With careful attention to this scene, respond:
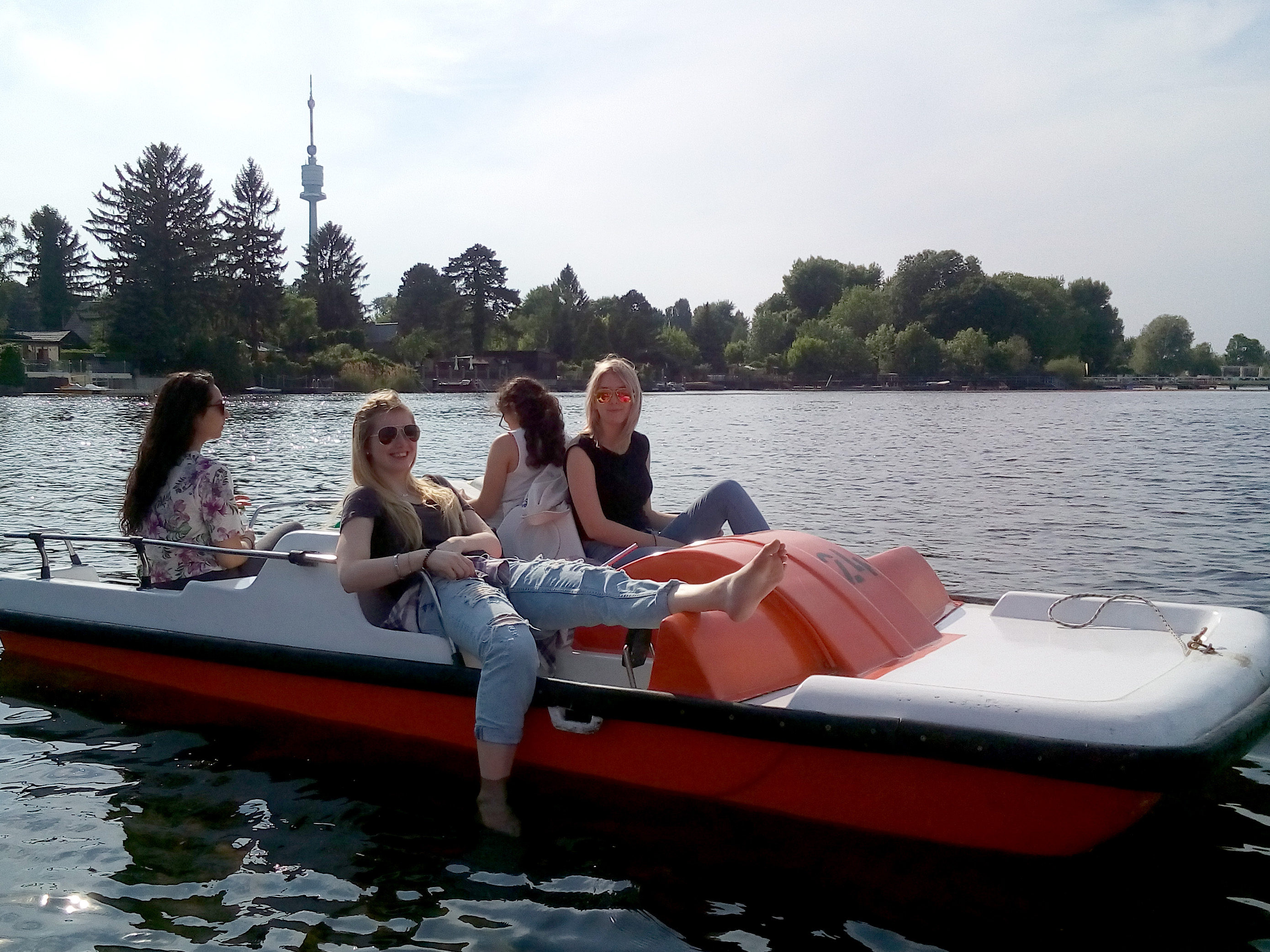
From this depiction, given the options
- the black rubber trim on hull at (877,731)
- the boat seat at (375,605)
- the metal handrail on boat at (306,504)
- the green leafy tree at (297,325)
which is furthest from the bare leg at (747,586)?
the green leafy tree at (297,325)

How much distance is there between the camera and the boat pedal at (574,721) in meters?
4.62

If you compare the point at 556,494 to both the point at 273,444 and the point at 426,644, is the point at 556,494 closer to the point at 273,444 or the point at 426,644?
the point at 426,644

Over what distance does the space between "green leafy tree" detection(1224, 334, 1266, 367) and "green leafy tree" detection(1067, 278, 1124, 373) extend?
52326 mm

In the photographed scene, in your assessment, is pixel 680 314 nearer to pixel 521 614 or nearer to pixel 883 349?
pixel 883 349

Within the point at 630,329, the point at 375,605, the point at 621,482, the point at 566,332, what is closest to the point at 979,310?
the point at 630,329

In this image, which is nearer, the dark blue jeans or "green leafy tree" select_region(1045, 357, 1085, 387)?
the dark blue jeans

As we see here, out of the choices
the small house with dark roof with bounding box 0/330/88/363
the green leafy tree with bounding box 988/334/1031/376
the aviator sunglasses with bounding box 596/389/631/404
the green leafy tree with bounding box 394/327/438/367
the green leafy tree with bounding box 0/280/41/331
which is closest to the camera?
the aviator sunglasses with bounding box 596/389/631/404

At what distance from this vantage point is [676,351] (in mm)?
108312

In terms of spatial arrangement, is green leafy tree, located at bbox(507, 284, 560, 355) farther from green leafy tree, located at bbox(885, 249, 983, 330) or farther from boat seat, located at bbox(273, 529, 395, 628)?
boat seat, located at bbox(273, 529, 395, 628)

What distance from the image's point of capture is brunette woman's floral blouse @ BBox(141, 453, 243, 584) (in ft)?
20.2

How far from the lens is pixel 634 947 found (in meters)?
3.79

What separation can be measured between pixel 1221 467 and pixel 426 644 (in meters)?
21.3

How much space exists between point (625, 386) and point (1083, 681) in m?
2.56

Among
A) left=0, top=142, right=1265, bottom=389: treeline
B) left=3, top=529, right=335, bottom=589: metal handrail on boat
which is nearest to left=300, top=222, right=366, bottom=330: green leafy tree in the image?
left=0, top=142, right=1265, bottom=389: treeline
